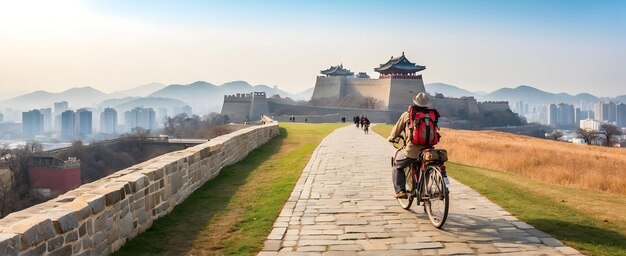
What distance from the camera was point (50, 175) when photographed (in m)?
39.3

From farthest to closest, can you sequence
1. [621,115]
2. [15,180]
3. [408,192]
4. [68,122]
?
[621,115], [68,122], [15,180], [408,192]

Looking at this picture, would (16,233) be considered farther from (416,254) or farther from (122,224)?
(416,254)

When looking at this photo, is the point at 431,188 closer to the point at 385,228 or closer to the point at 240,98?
the point at 385,228

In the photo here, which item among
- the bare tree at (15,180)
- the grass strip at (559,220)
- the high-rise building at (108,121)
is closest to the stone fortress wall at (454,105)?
the bare tree at (15,180)

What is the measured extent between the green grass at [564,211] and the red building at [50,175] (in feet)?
119

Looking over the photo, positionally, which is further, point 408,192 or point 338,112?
point 338,112

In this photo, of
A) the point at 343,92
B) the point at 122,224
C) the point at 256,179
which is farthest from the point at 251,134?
the point at 343,92

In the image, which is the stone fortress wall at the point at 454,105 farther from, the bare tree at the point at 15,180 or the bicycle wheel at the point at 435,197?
the bicycle wheel at the point at 435,197

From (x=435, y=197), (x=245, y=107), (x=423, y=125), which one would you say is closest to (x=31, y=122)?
(x=245, y=107)

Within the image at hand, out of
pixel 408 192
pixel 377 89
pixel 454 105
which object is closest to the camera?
pixel 408 192

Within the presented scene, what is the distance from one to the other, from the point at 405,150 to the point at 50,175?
39.2 m

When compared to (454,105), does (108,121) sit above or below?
below

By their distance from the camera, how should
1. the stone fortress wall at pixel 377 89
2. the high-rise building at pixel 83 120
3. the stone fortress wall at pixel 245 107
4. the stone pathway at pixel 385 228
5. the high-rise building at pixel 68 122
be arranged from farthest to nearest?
the high-rise building at pixel 83 120
the high-rise building at pixel 68 122
the stone fortress wall at pixel 377 89
the stone fortress wall at pixel 245 107
the stone pathway at pixel 385 228

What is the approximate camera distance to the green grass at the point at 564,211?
5035 millimetres
